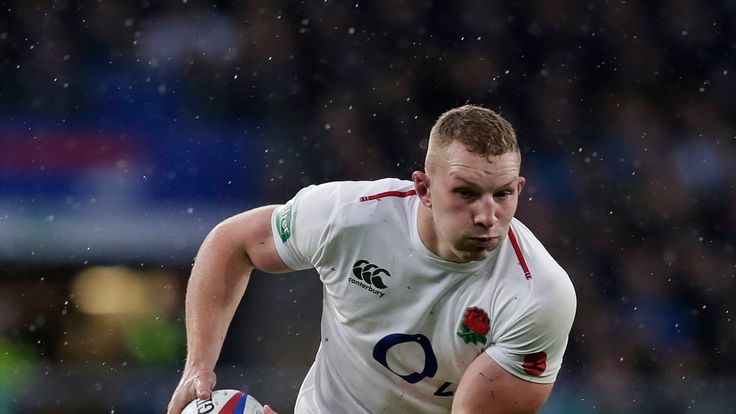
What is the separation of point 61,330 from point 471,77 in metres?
3.37

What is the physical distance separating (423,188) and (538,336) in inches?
21.3

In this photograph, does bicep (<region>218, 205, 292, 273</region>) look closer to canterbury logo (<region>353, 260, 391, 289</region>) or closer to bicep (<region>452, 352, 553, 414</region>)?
canterbury logo (<region>353, 260, 391, 289</region>)

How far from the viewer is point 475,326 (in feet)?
10.9

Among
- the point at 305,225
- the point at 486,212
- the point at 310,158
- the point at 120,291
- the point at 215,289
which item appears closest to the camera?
the point at 486,212

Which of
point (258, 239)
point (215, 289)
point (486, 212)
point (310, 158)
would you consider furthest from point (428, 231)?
point (310, 158)

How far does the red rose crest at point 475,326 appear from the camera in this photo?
330cm

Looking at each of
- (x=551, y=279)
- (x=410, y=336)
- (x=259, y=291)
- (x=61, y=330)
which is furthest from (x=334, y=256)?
(x=61, y=330)

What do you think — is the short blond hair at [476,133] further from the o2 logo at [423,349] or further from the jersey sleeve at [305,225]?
the o2 logo at [423,349]

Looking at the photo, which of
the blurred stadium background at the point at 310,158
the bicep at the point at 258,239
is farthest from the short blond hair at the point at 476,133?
the blurred stadium background at the point at 310,158

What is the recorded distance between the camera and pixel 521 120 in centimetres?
817

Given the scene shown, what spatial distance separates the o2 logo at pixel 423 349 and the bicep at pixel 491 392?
18cm

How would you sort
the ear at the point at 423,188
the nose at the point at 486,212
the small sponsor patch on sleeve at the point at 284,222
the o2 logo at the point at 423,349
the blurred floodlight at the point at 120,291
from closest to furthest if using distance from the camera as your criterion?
the nose at the point at 486,212
the ear at the point at 423,188
the o2 logo at the point at 423,349
the small sponsor patch on sleeve at the point at 284,222
the blurred floodlight at the point at 120,291

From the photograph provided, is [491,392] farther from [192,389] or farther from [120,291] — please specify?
[120,291]

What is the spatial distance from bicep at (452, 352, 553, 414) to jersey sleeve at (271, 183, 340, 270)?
0.62 meters
